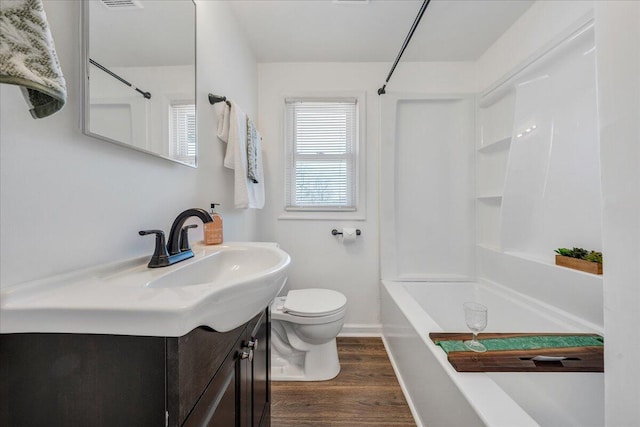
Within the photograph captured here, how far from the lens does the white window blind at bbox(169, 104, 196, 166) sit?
0.96 meters

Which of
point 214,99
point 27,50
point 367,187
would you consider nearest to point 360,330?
point 367,187

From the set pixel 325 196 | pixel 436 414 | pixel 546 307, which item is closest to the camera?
pixel 436 414

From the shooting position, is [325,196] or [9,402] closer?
[9,402]

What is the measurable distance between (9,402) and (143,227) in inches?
18.7

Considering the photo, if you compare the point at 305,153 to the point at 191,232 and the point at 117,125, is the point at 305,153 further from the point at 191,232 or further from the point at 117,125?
the point at 117,125

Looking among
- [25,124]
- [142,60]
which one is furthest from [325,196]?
[25,124]

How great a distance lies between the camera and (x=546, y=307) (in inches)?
56.7

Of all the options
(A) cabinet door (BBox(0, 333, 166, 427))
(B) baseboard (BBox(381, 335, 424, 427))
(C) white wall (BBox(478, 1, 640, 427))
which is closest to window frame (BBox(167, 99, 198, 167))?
(A) cabinet door (BBox(0, 333, 166, 427))

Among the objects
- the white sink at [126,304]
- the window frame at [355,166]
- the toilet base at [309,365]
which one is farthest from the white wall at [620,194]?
the window frame at [355,166]

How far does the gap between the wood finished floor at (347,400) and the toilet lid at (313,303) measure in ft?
1.50

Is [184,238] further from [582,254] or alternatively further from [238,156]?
[582,254]

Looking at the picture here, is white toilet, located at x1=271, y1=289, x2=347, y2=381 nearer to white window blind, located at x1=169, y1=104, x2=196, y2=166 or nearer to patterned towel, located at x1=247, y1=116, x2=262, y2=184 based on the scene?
patterned towel, located at x1=247, y1=116, x2=262, y2=184

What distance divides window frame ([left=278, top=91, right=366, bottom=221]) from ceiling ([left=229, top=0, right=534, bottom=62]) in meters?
0.30

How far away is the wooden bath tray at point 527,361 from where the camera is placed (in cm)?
93
